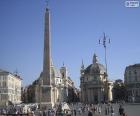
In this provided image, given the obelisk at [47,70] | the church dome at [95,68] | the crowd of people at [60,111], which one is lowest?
the crowd of people at [60,111]

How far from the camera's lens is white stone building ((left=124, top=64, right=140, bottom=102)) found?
11112 cm

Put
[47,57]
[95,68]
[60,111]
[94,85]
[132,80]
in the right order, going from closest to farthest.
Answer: [60,111]
[47,57]
[132,80]
[94,85]
[95,68]

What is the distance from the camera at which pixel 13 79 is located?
9738 centimetres

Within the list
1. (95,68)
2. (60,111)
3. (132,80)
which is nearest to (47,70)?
(60,111)

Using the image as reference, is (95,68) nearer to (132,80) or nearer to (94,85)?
(94,85)

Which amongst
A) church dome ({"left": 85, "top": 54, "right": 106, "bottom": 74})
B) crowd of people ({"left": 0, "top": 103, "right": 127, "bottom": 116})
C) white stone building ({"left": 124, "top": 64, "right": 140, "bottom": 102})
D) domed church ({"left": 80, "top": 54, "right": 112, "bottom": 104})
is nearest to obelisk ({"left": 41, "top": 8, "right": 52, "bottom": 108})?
crowd of people ({"left": 0, "top": 103, "right": 127, "bottom": 116})

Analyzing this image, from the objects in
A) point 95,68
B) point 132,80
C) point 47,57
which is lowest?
point 47,57

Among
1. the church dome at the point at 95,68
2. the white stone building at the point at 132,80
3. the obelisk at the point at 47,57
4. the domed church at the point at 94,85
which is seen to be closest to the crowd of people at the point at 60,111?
the obelisk at the point at 47,57

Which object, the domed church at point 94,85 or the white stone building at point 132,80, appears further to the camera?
the domed church at point 94,85

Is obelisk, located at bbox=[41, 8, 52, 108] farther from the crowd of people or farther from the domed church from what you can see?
the domed church

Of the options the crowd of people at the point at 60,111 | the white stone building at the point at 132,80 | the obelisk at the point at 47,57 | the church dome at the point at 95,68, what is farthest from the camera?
the church dome at the point at 95,68

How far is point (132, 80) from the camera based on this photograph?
4567 inches

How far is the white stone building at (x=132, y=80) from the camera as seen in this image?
11112 centimetres

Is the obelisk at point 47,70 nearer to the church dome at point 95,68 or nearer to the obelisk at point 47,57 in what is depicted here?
the obelisk at point 47,57
